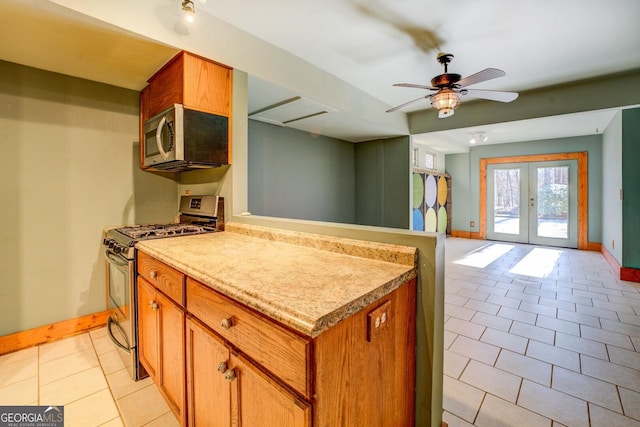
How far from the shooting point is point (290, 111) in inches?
131

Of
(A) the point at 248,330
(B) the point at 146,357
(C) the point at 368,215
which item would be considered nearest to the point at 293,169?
(C) the point at 368,215

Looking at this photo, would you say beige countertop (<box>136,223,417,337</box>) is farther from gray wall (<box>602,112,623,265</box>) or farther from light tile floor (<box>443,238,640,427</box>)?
gray wall (<box>602,112,623,265</box>)

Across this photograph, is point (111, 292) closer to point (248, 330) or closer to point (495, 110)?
point (248, 330)

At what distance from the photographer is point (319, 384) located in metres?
0.77

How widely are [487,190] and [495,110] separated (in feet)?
12.5

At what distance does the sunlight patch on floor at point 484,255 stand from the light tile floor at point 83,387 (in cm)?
464

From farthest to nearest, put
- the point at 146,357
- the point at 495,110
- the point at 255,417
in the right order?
1. the point at 495,110
2. the point at 146,357
3. the point at 255,417

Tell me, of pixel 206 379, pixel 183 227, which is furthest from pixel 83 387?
pixel 206 379

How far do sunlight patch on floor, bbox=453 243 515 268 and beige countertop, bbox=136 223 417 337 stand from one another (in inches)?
161

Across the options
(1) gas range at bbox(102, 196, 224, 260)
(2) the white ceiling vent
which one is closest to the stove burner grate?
(1) gas range at bbox(102, 196, 224, 260)

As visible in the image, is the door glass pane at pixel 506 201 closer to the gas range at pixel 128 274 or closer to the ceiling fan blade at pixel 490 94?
the ceiling fan blade at pixel 490 94

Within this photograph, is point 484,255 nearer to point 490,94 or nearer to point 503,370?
point 490,94

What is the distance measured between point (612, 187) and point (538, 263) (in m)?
1.60

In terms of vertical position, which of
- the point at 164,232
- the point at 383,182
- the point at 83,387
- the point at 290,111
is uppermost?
the point at 290,111
